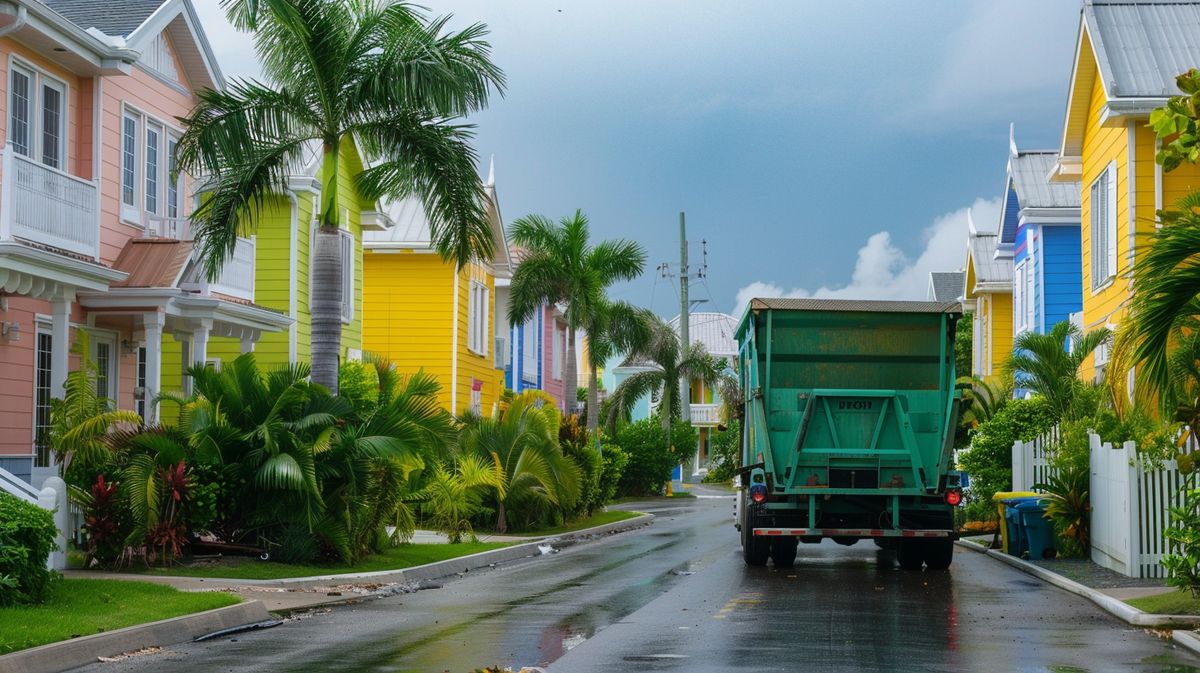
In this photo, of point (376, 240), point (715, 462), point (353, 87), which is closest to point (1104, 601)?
point (353, 87)

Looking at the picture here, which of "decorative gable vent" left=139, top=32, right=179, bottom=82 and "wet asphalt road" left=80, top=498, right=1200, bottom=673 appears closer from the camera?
"wet asphalt road" left=80, top=498, right=1200, bottom=673

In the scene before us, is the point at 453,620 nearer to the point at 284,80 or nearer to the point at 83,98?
the point at 284,80

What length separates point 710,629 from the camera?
41.9 feet

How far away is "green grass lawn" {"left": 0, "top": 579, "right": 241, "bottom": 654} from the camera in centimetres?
1120

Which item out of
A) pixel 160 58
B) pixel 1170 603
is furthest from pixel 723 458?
pixel 1170 603

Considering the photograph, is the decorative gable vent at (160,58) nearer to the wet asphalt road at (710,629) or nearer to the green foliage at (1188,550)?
the wet asphalt road at (710,629)

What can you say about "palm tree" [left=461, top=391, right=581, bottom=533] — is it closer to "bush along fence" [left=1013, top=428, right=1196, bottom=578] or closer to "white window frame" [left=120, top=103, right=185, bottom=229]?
"white window frame" [left=120, top=103, right=185, bottom=229]

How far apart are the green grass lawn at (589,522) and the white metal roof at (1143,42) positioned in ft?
45.4

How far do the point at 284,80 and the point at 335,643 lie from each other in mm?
10998

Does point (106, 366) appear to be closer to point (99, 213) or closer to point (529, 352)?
point (99, 213)

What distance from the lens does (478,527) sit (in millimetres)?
29672

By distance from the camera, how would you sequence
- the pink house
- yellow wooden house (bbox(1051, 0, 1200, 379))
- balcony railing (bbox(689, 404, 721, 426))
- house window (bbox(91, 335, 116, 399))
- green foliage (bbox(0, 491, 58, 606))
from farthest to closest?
1. balcony railing (bbox(689, 404, 721, 426))
2. yellow wooden house (bbox(1051, 0, 1200, 379))
3. house window (bbox(91, 335, 116, 399))
4. the pink house
5. green foliage (bbox(0, 491, 58, 606))

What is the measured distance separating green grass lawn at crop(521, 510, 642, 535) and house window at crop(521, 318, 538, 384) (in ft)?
46.7

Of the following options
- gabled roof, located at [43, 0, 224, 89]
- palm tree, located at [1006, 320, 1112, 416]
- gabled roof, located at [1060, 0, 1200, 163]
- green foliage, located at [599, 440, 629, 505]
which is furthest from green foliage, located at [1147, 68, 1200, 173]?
green foliage, located at [599, 440, 629, 505]
